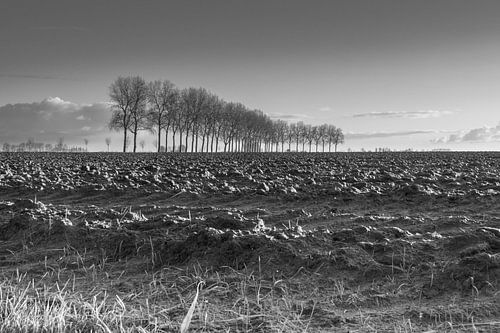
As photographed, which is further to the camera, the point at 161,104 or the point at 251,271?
the point at 161,104

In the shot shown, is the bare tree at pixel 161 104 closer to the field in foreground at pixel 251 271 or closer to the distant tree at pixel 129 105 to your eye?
the distant tree at pixel 129 105

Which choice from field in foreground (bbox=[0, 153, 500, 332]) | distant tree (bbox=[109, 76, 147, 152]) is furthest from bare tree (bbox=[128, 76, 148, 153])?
field in foreground (bbox=[0, 153, 500, 332])

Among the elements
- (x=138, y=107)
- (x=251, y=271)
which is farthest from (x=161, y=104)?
(x=251, y=271)

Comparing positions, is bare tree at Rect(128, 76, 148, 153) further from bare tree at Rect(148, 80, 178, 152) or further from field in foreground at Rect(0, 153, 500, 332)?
field in foreground at Rect(0, 153, 500, 332)

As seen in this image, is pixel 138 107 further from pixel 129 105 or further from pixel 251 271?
pixel 251 271

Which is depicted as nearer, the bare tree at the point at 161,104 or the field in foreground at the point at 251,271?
the field in foreground at the point at 251,271

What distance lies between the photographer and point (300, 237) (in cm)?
610

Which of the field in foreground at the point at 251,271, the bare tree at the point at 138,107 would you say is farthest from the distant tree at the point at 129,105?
the field in foreground at the point at 251,271

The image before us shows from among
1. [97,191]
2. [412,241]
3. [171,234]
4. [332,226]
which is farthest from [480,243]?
[97,191]

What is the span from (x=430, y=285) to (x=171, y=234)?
356 centimetres

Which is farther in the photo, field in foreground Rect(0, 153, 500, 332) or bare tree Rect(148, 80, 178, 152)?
bare tree Rect(148, 80, 178, 152)

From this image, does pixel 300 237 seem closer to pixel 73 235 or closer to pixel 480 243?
pixel 480 243

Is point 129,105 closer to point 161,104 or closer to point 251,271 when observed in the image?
point 161,104

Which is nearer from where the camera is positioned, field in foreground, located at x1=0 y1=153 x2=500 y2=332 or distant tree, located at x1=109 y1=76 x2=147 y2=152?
field in foreground, located at x1=0 y1=153 x2=500 y2=332
